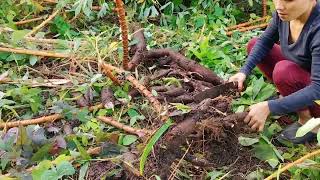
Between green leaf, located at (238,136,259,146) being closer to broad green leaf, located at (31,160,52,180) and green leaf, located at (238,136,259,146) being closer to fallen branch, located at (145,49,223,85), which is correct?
fallen branch, located at (145,49,223,85)

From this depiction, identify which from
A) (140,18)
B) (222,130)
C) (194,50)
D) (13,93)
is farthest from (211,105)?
(140,18)

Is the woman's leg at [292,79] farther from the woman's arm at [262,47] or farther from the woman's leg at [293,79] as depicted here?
the woman's arm at [262,47]

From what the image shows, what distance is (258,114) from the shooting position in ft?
6.04

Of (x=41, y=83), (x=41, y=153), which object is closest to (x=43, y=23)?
(x=41, y=83)

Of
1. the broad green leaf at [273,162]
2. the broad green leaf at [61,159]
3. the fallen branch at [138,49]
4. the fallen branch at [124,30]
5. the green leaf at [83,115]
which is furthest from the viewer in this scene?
the fallen branch at [138,49]

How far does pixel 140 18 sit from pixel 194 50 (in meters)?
0.65

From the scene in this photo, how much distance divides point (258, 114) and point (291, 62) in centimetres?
34

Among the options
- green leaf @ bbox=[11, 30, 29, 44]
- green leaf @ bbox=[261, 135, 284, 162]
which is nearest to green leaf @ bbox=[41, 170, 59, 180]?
green leaf @ bbox=[261, 135, 284, 162]

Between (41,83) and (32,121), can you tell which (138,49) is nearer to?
(41,83)

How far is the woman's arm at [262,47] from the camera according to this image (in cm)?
219

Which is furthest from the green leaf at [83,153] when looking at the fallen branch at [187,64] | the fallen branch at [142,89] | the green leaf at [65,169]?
the fallen branch at [187,64]

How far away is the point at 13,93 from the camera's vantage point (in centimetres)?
223

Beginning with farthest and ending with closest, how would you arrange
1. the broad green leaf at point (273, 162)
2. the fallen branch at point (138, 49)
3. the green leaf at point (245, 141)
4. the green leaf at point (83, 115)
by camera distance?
Result: the fallen branch at point (138, 49), the green leaf at point (83, 115), the green leaf at point (245, 141), the broad green leaf at point (273, 162)

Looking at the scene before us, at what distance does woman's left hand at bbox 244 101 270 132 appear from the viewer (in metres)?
1.83
